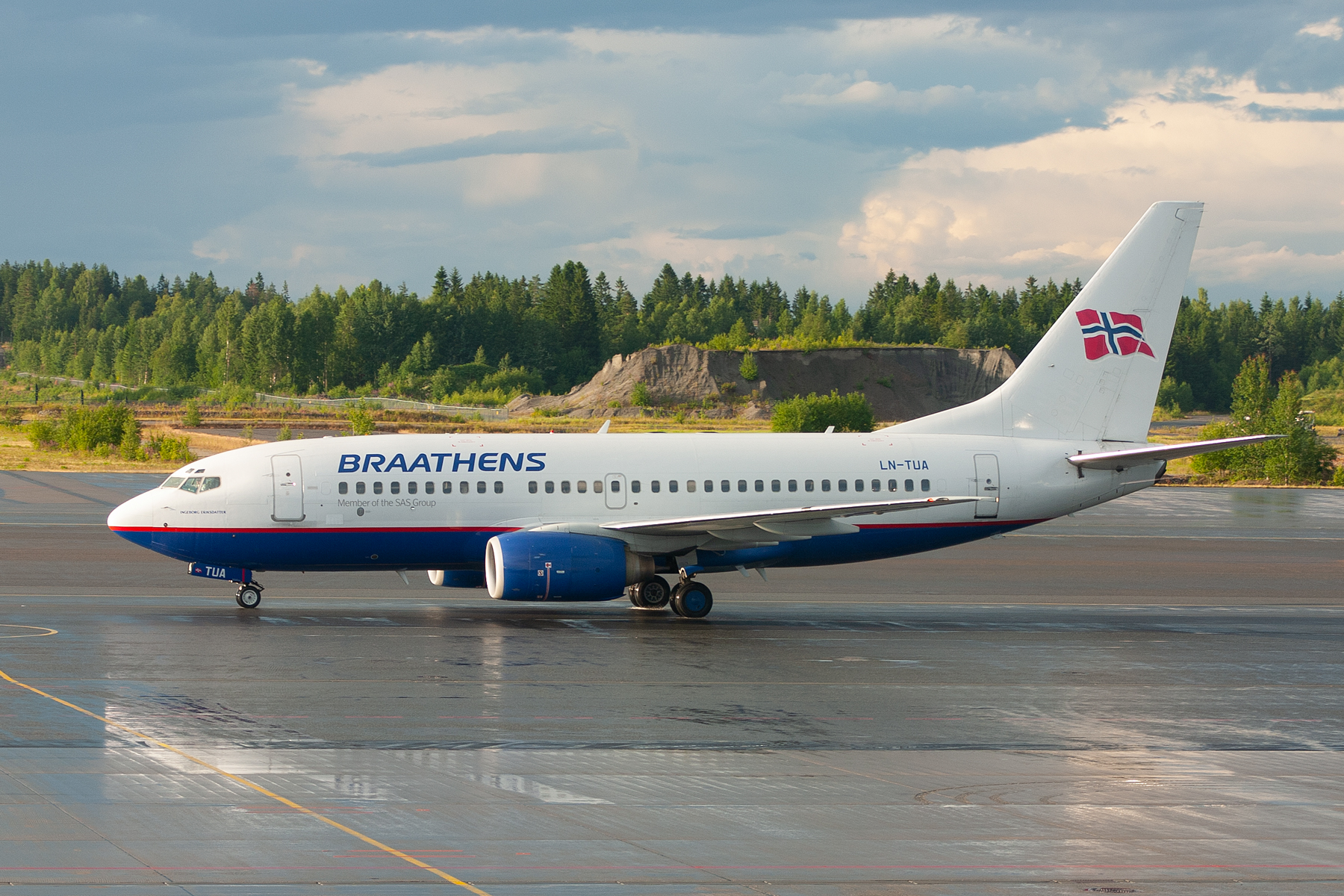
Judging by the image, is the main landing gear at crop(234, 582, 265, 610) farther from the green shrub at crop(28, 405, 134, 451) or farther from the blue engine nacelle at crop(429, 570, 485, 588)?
the green shrub at crop(28, 405, 134, 451)

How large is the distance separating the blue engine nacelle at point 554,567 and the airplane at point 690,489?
0.04m

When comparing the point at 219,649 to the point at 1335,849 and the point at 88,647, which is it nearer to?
the point at 88,647

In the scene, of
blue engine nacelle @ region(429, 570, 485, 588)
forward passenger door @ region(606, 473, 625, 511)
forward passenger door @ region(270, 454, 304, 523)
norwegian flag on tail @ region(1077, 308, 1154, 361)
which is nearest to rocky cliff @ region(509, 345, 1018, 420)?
norwegian flag on tail @ region(1077, 308, 1154, 361)

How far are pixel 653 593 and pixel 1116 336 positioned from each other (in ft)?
45.7

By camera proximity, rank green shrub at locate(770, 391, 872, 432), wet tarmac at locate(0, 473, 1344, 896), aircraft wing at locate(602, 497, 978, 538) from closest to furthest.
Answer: wet tarmac at locate(0, 473, 1344, 896) < aircraft wing at locate(602, 497, 978, 538) < green shrub at locate(770, 391, 872, 432)

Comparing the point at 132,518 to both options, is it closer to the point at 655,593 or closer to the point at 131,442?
the point at 655,593

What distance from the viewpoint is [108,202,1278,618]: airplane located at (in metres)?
29.1

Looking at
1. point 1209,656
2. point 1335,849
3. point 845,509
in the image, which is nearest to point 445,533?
point 845,509

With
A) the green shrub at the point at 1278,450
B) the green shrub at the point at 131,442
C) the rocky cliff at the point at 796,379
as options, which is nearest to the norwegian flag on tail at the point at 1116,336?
the green shrub at the point at 1278,450

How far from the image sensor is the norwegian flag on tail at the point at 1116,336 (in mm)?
34281

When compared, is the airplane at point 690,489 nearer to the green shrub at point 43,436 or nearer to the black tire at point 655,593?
the black tire at point 655,593

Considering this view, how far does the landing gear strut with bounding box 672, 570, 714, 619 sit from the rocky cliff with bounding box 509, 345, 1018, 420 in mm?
114824

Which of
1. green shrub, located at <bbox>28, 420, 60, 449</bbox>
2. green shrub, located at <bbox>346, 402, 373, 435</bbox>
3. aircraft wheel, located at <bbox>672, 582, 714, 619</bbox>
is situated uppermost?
green shrub, located at <bbox>346, 402, 373, 435</bbox>

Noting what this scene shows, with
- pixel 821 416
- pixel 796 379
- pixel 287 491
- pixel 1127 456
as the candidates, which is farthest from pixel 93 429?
pixel 796 379
